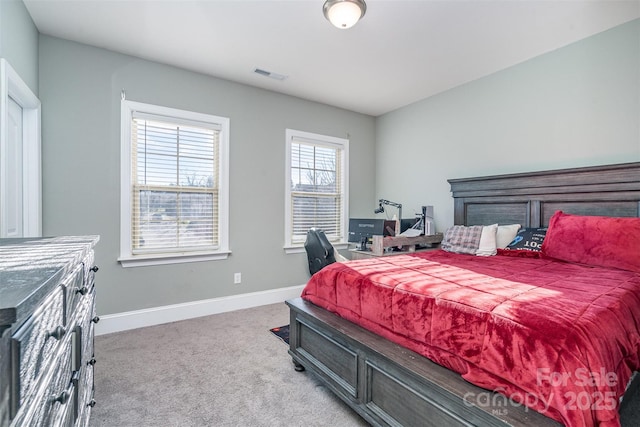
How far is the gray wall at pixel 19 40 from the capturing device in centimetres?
194

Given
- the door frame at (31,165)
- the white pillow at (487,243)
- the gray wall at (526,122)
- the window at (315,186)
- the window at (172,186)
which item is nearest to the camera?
the door frame at (31,165)

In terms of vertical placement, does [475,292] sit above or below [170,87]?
below

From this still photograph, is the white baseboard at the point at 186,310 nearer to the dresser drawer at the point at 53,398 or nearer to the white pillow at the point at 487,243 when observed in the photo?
the dresser drawer at the point at 53,398

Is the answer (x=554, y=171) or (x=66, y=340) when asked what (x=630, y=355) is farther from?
(x=66, y=340)

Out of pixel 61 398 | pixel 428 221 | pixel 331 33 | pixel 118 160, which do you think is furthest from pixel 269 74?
pixel 61 398

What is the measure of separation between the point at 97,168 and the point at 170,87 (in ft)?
3.52

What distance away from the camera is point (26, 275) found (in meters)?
0.75

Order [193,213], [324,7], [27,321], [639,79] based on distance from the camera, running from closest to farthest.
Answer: [27,321]
[324,7]
[639,79]
[193,213]

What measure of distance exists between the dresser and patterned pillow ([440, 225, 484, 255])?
2901 mm

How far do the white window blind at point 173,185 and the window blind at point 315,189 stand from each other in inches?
41.4

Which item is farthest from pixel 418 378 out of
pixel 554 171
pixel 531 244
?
pixel 554 171

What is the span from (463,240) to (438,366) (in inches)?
75.3

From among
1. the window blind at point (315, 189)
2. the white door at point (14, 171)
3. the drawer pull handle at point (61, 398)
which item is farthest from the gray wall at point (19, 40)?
the window blind at point (315, 189)

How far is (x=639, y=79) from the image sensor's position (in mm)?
2488
